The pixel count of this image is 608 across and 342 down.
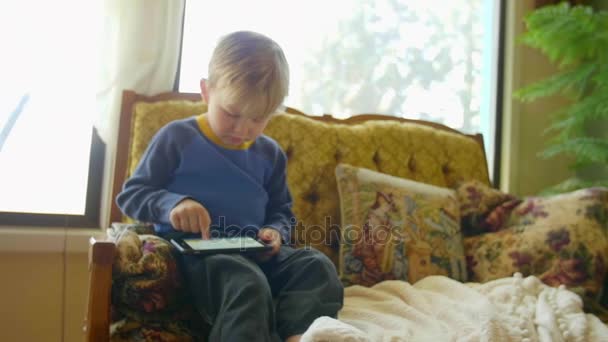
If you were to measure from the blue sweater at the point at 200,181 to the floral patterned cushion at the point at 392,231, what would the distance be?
0.25 m

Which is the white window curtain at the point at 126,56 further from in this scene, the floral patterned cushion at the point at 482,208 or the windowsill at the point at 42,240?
→ the floral patterned cushion at the point at 482,208

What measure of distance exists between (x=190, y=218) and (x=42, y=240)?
86 centimetres

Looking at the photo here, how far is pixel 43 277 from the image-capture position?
1.56m

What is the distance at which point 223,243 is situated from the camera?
950 mm

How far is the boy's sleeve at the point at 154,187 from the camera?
1.00m

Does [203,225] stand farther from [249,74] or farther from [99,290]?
[249,74]

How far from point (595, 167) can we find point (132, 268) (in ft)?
6.98

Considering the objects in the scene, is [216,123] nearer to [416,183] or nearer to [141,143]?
[141,143]

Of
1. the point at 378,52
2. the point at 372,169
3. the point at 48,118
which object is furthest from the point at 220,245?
the point at 378,52

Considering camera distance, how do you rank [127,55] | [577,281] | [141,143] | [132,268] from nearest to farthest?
[132,268], [577,281], [141,143], [127,55]

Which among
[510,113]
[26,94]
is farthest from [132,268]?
[510,113]

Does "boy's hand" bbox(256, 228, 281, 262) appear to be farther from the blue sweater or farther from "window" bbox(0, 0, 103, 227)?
"window" bbox(0, 0, 103, 227)

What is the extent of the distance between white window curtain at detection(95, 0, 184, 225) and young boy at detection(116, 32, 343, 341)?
45 cm

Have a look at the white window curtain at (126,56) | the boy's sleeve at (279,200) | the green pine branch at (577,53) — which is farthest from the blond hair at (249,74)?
the green pine branch at (577,53)
